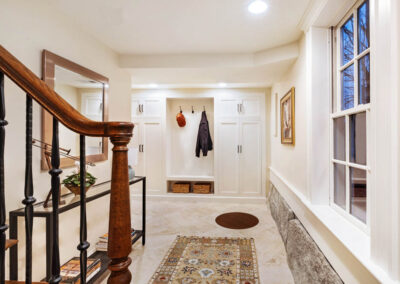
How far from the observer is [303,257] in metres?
1.87

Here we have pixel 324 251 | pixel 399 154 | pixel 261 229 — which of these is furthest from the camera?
pixel 261 229

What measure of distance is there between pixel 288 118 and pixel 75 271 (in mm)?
2658

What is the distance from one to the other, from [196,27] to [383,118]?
1827mm

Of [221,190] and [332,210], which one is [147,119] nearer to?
[221,190]

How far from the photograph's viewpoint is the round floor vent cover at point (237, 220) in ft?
10.7

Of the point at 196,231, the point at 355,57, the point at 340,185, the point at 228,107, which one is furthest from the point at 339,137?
the point at 228,107

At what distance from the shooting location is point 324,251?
1578 millimetres

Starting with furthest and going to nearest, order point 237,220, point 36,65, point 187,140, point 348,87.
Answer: point 187,140 < point 237,220 < point 36,65 < point 348,87

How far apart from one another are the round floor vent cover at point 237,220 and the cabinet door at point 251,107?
1.85 metres

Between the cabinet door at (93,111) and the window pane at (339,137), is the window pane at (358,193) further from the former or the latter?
the cabinet door at (93,111)

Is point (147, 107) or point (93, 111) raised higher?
point (147, 107)

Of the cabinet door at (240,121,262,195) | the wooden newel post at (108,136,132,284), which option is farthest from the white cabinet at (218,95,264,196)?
the wooden newel post at (108,136,132,284)

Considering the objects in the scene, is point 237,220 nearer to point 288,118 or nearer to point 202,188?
point 202,188

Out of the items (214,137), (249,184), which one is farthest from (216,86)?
(249,184)
